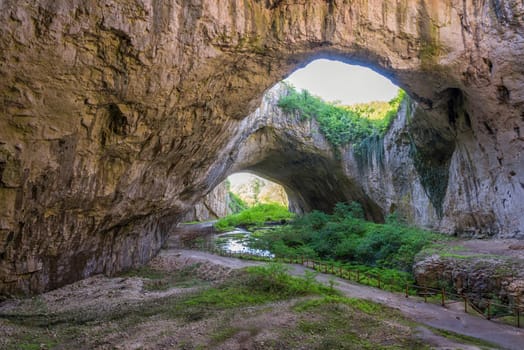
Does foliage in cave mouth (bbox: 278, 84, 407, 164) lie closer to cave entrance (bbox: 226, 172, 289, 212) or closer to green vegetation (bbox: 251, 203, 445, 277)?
green vegetation (bbox: 251, 203, 445, 277)

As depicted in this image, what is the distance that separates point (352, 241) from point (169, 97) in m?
10.7

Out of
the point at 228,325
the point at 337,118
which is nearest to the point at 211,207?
the point at 337,118

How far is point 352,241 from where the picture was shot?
1580 centimetres

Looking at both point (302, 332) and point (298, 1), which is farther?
point (298, 1)

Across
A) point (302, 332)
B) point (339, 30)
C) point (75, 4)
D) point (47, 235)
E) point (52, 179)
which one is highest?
point (339, 30)

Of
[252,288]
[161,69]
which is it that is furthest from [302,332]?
[161,69]

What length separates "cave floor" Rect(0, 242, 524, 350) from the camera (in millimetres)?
6039

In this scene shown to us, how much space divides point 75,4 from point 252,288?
748cm

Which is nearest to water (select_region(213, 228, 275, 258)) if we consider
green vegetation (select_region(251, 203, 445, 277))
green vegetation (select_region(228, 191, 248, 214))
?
green vegetation (select_region(251, 203, 445, 277))

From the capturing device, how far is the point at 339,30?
983 cm

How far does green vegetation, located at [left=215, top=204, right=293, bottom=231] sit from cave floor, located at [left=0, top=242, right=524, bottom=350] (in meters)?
20.3

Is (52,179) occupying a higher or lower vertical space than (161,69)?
lower

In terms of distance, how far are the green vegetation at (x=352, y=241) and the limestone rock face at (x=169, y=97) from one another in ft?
8.17

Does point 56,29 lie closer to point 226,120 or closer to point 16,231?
point 16,231
